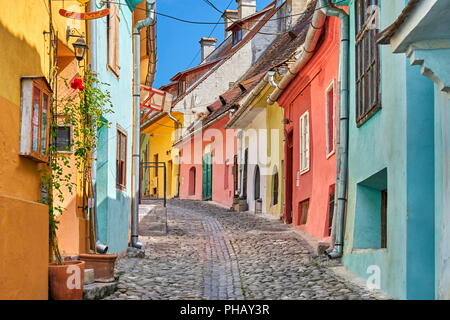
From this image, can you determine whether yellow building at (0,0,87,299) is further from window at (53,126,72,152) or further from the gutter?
the gutter

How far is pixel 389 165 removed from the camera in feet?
29.8

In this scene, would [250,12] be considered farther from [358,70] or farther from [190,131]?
[358,70]

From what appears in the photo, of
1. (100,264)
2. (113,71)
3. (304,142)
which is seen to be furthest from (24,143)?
(304,142)

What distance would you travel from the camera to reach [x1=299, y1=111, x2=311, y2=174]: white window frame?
1716 centimetres

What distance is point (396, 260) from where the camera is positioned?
850cm

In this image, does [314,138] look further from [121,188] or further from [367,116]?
[367,116]

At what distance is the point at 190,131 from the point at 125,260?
72.3ft

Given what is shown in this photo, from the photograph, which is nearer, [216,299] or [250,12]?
[216,299]

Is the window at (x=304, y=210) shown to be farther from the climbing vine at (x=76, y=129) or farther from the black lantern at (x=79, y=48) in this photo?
the black lantern at (x=79, y=48)

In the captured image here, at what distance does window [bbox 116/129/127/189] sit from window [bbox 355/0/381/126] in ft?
15.3

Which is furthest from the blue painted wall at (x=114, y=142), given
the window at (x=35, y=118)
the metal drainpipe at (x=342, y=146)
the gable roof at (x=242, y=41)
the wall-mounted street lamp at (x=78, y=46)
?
the gable roof at (x=242, y=41)

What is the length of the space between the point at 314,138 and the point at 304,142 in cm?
144

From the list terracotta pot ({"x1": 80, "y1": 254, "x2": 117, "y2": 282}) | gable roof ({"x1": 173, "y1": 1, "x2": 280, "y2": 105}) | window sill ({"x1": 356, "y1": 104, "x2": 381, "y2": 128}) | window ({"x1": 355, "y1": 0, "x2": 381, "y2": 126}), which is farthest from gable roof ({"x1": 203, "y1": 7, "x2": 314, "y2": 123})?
terracotta pot ({"x1": 80, "y1": 254, "x2": 117, "y2": 282})
